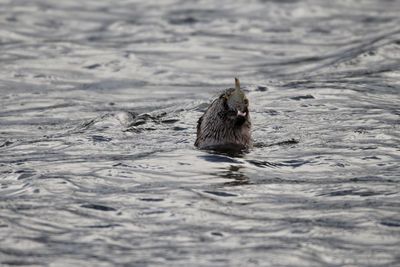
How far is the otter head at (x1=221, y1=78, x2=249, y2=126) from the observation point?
1074cm

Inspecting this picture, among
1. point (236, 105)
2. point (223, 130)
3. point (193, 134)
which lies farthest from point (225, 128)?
point (193, 134)

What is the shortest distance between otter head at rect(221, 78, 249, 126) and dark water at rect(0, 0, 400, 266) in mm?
466

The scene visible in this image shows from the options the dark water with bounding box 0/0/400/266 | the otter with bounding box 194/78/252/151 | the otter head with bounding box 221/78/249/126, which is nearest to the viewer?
the dark water with bounding box 0/0/400/266

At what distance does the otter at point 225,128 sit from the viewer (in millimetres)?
11055

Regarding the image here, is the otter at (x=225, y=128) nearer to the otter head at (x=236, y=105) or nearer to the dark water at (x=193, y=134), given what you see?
the otter head at (x=236, y=105)

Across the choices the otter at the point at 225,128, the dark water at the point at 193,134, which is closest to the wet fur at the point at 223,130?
the otter at the point at 225,128

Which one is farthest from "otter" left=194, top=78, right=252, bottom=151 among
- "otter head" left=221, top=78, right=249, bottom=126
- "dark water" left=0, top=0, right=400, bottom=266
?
"dark water" left=0, top=0, right=400, bottom=266

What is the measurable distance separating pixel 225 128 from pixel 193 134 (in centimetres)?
148

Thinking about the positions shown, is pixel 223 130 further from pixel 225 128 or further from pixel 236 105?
pixel 236 105

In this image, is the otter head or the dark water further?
the otter head

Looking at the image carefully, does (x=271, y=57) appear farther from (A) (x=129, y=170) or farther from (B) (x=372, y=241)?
(B) (x=372, y=241)

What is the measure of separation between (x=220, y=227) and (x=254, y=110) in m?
5.25

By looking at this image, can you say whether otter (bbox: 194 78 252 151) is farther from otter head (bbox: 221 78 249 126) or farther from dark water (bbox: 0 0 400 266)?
dark water (bbox: 0 0 400 266)

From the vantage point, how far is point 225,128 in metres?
11.2
